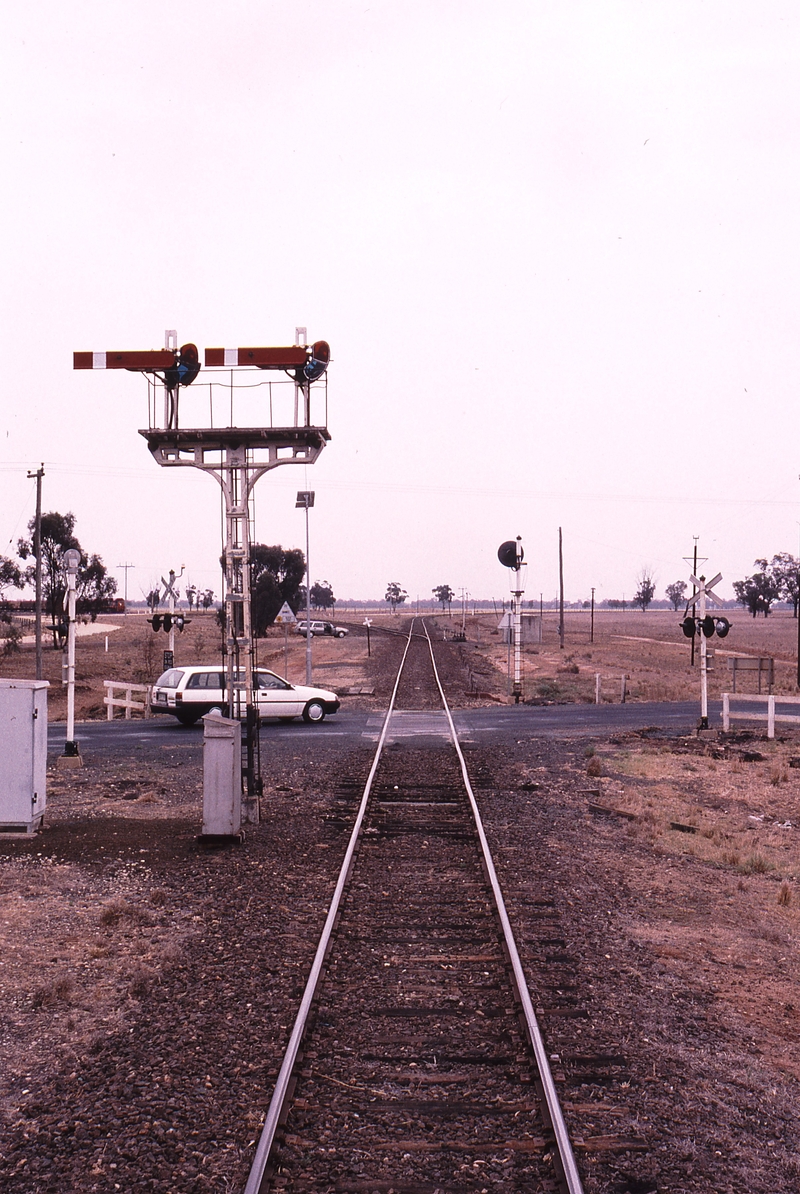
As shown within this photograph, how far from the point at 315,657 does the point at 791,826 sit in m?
45.3

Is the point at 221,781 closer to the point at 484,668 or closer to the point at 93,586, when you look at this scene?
the point at 484,668

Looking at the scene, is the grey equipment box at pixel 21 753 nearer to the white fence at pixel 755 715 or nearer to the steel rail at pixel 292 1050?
the steel rail at pixel 292 1050

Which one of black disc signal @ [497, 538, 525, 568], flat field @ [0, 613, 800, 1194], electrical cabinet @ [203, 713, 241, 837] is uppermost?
black disc signal @ [497, 538, 525, 568]

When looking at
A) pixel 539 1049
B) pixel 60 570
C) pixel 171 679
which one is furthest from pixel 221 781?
pixel 60 570

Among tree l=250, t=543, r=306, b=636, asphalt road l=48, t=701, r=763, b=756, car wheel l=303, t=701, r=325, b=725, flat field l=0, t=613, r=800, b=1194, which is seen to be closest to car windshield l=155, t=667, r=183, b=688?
asphalt road l=48, t=701, r=763, b=756

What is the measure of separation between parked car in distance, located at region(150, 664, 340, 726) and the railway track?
13.8 m

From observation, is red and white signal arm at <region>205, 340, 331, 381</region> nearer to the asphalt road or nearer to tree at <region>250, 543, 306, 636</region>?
the asphalt road

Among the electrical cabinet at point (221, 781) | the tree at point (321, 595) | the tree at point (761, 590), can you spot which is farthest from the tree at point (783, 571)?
the electrical cabinet at point (221, 781)

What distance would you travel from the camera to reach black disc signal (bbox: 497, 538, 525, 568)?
27.7 metres

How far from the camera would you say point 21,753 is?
10.9 m

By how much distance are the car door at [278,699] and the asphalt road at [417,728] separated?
1.09 ft

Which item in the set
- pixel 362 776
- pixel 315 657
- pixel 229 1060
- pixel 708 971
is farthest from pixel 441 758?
pixel 315 657

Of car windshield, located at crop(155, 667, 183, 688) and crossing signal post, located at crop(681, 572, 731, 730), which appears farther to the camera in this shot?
car windshield, located at crop(155, 667, 183, 688)

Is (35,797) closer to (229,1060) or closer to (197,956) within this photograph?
(197,956)
